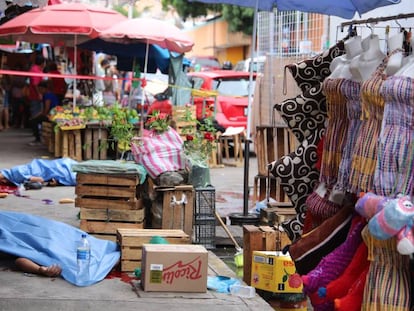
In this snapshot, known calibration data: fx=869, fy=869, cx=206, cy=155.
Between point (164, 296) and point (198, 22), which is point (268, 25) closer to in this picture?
point (164, 296)

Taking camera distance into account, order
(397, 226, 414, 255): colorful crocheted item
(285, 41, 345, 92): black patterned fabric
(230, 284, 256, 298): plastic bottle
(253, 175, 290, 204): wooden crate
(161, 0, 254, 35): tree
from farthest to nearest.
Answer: (161, 0, 254, 35): tree
(253, 175, 290, 204): wooden crate
(230, 284, 256, 298): plastic bottle
(285, 41, 345, 92): black patterned fabric
(397, 226, 414, 255): colorful crocheted item

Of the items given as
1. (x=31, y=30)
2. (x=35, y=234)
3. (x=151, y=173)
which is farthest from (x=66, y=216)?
(x=31, y=30)

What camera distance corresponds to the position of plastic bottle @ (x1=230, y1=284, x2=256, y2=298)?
7156mm

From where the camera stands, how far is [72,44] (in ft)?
68.4

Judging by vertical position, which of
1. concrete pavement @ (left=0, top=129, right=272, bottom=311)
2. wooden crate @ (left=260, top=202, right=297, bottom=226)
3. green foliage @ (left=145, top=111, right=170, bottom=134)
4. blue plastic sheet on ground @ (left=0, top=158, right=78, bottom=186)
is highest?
green foliage @ (left=145, top=111, right=170, bottom=134)

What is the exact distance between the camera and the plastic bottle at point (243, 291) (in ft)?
23.5

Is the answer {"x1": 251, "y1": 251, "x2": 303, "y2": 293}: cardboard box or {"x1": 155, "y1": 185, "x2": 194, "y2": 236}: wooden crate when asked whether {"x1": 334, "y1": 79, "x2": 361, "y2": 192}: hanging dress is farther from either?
A: {"x1": 155, "y1": 185, "x2": 194, "y2": 236}: wooden crate

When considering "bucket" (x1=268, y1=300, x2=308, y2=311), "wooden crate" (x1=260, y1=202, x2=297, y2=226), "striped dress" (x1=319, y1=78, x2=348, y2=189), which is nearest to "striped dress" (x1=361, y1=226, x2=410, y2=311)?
"striped dress" (x1=319, y1=78, x2=348, y2=189)

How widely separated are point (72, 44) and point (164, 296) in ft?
48.1

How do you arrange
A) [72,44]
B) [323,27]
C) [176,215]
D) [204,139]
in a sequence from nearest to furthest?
[176,215] < [204,139] < [323,27] < [72,44]

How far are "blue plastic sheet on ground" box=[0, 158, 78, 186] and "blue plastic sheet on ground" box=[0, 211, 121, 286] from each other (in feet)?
19.8

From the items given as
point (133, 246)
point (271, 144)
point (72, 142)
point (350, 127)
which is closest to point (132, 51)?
point (72, 142)

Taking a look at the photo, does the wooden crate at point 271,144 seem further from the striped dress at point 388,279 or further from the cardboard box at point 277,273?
the striped dress at point 388,279

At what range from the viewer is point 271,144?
39.7 feet
